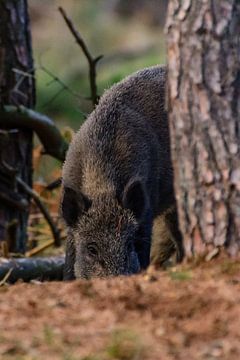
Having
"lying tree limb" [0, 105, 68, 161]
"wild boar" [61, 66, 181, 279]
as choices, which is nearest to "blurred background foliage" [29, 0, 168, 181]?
"lying tree limb" [0, 105, 68, 161]

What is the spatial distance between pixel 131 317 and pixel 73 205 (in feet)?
11.4

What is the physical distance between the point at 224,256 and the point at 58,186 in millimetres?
5390

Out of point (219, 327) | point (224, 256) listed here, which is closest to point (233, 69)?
point (224, 256)

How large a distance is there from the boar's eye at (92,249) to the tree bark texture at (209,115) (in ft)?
8.77

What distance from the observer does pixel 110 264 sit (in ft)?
27.1

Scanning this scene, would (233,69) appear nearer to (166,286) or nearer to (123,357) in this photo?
(166,286)

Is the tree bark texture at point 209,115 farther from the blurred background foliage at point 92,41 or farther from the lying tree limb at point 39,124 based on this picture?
the blurred background foliage at point 92,41

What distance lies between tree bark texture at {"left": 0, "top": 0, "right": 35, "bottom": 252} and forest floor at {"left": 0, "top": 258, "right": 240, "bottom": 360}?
3966 mm

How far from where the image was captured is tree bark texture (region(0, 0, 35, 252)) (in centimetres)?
945

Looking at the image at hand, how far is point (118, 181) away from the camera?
28.5ft

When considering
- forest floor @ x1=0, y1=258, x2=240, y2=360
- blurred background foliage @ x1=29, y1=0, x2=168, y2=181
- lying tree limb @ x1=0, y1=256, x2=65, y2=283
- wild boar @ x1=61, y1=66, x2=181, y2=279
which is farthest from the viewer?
blurred background foliage @ x1=29, y1=0, x2=168, y2=181

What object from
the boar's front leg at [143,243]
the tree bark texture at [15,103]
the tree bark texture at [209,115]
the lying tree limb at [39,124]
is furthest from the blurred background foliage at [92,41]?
the tree bark texture at [209,115]

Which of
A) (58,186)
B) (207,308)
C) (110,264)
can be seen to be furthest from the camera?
(58,186)

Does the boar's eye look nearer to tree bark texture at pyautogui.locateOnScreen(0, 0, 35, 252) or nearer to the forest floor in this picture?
tree bark texture at pyautogui.locateOnScreen(0, 0, 35, 252)
